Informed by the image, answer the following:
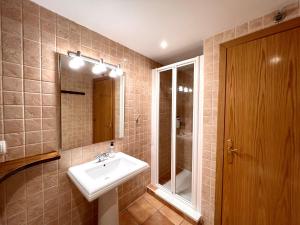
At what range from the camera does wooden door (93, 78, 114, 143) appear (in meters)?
1.47

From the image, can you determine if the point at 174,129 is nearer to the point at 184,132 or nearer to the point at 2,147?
the point at 184,132

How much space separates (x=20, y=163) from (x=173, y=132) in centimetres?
165

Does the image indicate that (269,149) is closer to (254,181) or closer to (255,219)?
→ (254,181)

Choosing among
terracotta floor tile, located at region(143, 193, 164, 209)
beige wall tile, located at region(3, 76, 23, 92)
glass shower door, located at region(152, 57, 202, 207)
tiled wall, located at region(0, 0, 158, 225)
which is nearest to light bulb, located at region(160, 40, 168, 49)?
glass shower door, located at region(152, 57, 202, 207)

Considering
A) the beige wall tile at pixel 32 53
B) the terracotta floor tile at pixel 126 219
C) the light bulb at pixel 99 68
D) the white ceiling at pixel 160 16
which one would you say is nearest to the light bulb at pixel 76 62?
the light bulb at pixel 99 68

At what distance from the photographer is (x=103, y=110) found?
156cm

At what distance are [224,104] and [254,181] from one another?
2.45 feet

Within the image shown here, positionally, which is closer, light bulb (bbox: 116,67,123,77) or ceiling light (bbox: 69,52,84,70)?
ceiling light (bbox: 69,52,84,70)

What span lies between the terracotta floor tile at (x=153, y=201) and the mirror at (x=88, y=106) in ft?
3.57

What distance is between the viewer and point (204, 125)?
1.55 m

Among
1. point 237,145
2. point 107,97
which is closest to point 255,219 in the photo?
point 237,145

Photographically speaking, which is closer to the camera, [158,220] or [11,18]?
[11,18]

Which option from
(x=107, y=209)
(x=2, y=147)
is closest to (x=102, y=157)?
(x=107, y=209)

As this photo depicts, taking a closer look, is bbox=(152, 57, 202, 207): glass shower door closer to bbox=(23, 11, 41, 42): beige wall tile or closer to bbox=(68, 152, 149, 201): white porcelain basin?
bbox=(68, 152, 149, 201): white porcelain basin
